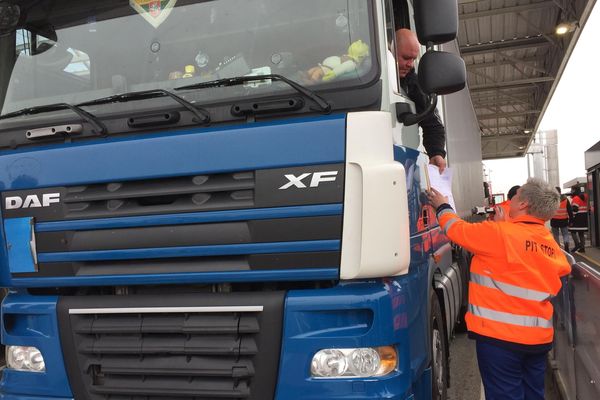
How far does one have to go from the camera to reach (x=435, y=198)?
331cm

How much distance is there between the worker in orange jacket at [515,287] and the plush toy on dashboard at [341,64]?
115 cm

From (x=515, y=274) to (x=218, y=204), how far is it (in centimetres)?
171

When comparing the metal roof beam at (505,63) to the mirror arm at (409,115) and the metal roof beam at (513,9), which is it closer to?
the metal roof beam at (513,9)

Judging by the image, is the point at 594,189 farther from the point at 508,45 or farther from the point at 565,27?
the point at 565,27

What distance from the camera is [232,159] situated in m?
2.49

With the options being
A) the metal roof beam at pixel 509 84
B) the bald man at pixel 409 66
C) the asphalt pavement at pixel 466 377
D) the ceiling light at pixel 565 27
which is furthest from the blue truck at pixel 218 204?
the metal roof beam at pixel 509 84

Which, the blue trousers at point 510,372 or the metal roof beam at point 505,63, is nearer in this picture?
the blue trousers at point 510,372

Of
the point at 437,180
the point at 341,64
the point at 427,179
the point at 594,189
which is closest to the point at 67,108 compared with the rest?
the point at 341,64

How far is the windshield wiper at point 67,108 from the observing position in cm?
273

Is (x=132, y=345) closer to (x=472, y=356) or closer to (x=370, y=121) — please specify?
(x=370, y=121)

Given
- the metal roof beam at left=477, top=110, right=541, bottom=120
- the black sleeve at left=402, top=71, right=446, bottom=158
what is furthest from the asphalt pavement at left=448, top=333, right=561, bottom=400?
the metal roof beam at left=477, top=110, right=541, bottom=120

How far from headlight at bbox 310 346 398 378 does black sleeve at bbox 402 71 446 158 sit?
55.2 inches

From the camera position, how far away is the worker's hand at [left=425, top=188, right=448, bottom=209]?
3281 millimetres

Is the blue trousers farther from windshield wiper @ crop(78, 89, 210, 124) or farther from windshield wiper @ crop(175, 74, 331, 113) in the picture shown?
windshield wiper @ crop(78, 89, 210, 124)
